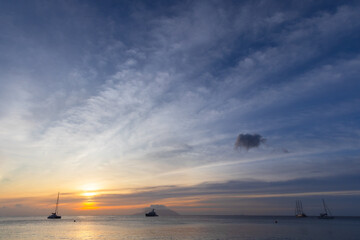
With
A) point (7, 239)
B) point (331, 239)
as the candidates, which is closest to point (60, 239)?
point (7, 239)

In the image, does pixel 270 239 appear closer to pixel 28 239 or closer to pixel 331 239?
pixel 331 239

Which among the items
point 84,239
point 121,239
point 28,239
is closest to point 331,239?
point 121,239

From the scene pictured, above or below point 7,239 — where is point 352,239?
below

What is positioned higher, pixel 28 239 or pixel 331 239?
pixel 28 239

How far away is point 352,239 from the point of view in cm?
7775

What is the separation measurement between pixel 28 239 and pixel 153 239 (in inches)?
1641

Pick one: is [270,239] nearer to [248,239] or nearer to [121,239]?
[248,239]

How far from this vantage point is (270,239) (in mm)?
74562

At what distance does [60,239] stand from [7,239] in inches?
697

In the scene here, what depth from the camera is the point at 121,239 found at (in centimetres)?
7762

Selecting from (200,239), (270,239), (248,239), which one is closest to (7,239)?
(200,239)

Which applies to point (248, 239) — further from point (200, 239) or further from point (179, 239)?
point (179, 239)

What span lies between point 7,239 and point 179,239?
5732 cm

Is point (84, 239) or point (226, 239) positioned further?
point (84, 239)
